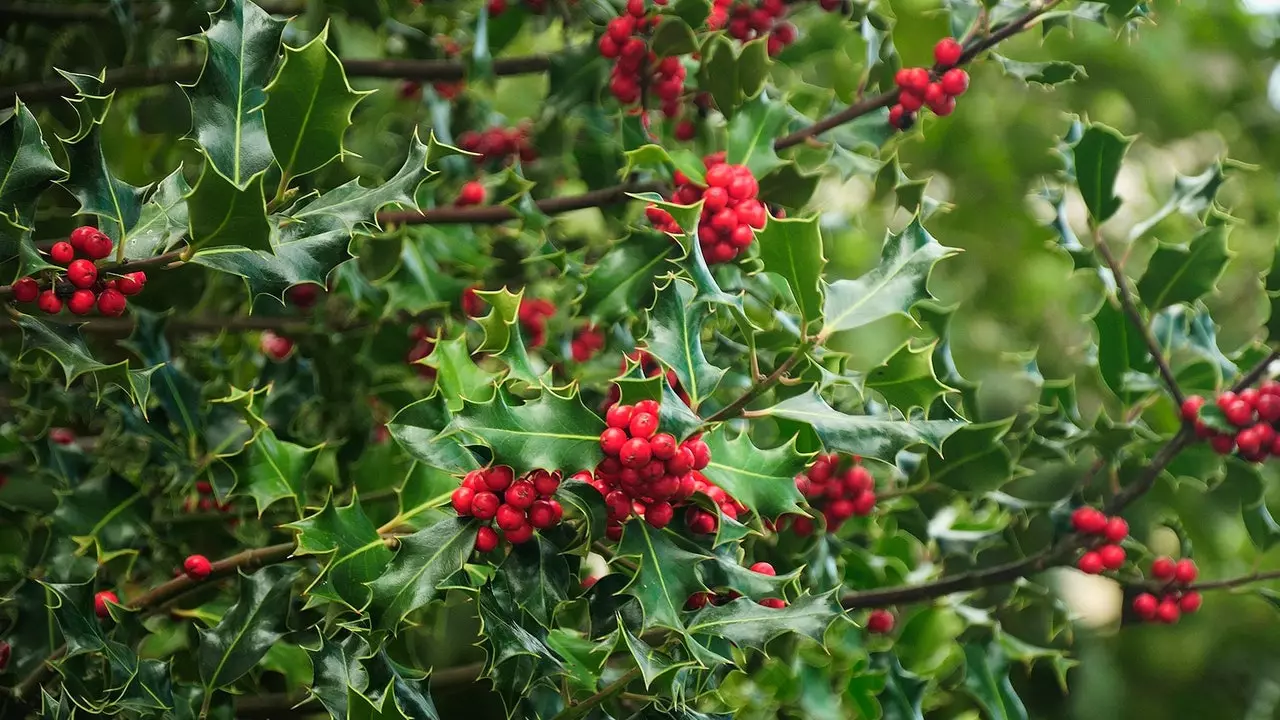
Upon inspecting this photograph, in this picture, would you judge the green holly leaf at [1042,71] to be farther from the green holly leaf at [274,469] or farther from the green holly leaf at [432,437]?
the green holly leaf at [274,469]

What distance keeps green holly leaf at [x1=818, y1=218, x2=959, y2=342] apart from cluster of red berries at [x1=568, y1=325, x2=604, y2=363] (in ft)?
1.92

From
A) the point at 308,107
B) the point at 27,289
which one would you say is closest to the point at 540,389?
the point at 308,107

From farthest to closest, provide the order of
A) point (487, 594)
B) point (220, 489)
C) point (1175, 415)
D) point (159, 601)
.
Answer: point (1175, 415) → point (220, 489) → point (159, 601) → point (487, 594)

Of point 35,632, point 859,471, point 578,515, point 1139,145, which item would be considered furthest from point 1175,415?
point 1139,145

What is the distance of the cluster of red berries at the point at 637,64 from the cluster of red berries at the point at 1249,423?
2.26 feet

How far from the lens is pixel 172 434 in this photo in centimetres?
126

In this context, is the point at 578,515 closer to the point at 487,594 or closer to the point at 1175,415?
the point at 487,594

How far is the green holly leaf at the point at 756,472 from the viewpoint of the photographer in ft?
2.88

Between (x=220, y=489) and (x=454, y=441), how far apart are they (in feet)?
1.23

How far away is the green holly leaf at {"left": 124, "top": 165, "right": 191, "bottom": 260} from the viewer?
905 mm

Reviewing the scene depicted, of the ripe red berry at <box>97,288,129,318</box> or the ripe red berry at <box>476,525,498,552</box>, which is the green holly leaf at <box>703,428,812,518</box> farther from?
the ripe red berry at <box>97,288,129,318</box>

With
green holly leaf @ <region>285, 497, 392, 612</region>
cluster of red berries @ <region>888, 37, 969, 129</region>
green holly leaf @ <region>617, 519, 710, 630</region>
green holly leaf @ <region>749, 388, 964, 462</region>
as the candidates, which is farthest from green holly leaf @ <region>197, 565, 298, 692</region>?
cluster of red berries @ <region>888, 37, 969, 129</region>

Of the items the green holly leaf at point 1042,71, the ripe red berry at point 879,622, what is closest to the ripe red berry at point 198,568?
the ripe red berry at point 879,622

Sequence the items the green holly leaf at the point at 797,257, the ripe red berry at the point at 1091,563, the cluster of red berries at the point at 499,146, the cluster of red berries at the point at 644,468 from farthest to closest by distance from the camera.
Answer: the cluster of red berries at the point at 499,146 < the ripe red berry at the point at 1091,563 < the green holly leaf at the point at 797,257 < the cluster of red berries at the point at 644,468
